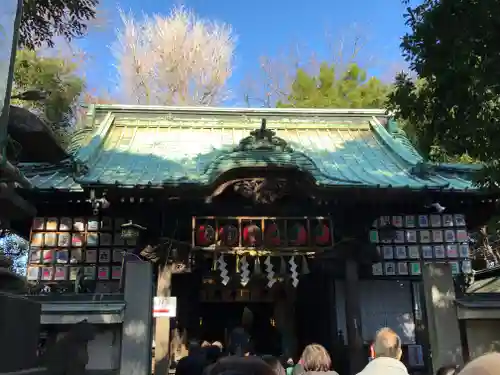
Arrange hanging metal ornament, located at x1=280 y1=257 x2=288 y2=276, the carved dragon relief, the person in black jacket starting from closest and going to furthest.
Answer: the person in black jacket
the carved dragon relief
hanging metal ornament, located at x1=280 y1=257 x2=288 y2=276

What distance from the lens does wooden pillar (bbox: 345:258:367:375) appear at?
8797 millimetres

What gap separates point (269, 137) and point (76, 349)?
16.2ft

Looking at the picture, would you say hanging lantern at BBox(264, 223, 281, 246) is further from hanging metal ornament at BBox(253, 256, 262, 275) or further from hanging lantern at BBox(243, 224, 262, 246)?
hanging metal ornament at BBox(253, 256, 262, 275)

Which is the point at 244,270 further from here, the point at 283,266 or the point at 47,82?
the point at 47,82

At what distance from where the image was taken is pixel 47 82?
50.0 ft

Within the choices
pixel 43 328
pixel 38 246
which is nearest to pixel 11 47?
pixel 43 328

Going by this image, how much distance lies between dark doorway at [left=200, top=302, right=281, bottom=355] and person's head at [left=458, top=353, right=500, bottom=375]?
10331 millimetres

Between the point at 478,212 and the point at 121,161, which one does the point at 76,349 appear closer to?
the point at 121,161

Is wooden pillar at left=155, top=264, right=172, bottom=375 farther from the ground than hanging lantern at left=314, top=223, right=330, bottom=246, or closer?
closer

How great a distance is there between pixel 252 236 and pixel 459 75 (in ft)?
14.7

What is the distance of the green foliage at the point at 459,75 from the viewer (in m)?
5.80

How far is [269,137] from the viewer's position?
9.05 m

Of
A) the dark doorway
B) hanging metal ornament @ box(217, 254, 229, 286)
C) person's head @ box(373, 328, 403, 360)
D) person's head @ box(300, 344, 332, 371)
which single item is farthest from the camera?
the dark doorway

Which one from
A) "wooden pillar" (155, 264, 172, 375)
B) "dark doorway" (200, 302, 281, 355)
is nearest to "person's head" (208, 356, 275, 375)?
"wooden pillar" (155, 264, 172, 375)
